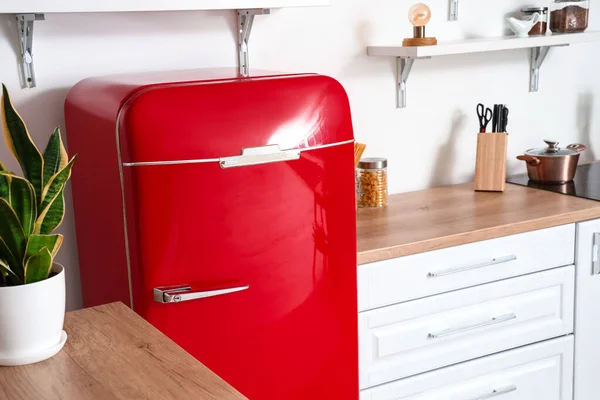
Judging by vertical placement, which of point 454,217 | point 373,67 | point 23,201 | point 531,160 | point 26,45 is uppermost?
point 26,45

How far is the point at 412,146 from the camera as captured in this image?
9.55 feet

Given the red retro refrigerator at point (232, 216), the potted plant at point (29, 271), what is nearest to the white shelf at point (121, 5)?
the red retro refrigerator at point (232, 216)

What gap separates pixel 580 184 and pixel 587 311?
1.69ft

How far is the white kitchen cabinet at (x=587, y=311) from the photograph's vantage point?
8.50 ft

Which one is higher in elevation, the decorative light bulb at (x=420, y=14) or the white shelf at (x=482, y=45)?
the decorative light bulb at (x=420, y=14)

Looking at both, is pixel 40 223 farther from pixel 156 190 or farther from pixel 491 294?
pixel 491 294

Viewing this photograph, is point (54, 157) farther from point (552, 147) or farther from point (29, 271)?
point (552, 147)

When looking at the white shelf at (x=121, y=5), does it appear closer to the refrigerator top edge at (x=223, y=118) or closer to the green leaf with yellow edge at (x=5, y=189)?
the refrigerator top edge at (x=223, y=118)

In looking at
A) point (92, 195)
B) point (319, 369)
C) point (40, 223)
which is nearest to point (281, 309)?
point (319, 369)

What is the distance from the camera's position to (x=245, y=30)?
2.46 metres

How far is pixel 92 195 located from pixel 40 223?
66cm

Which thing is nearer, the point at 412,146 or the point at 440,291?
the point at 440,291

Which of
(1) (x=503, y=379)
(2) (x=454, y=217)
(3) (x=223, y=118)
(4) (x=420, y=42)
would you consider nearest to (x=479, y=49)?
(4) (x=420, y=42)

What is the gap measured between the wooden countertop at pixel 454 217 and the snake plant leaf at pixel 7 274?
1.05 metres
